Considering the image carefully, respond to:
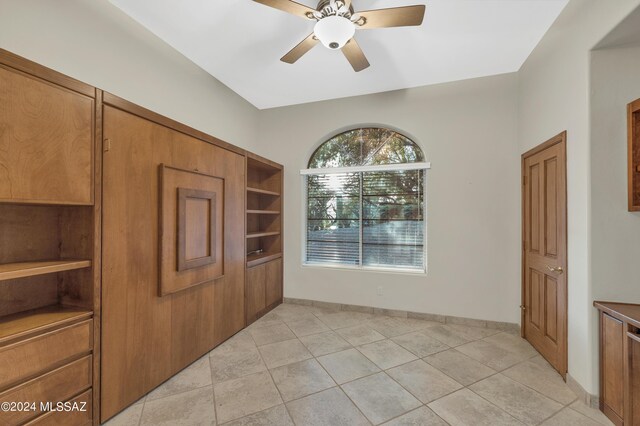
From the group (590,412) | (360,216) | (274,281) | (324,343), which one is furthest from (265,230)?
(590,412)

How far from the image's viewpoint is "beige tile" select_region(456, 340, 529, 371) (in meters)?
Result: 2.54

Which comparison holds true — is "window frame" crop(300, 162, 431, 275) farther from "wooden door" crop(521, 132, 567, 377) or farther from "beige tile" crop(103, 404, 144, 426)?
"beige tile" crop(103, 404, 144, 426)

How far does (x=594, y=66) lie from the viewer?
6.41 feet

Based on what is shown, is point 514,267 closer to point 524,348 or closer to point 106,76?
point 524,348

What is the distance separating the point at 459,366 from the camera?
98.0 inches

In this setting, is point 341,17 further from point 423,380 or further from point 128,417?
point 128,417

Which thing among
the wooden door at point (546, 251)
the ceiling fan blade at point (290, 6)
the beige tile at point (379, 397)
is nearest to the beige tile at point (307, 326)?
the beige tile at point (379, 397)

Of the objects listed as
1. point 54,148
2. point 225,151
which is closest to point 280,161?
point 225,151

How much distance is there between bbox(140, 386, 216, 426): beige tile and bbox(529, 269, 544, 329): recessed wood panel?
10.3ft

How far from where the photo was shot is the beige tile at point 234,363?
2352 millimetres

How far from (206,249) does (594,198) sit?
323cm

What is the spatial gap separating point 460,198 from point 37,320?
4.03 m

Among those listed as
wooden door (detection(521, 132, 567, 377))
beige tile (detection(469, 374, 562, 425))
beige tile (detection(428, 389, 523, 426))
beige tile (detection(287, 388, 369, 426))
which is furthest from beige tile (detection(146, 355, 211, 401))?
wooden door (detection(521, 132, 567, 377))

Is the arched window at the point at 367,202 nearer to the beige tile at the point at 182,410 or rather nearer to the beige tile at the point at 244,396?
the beige tile at the point at 244,396
